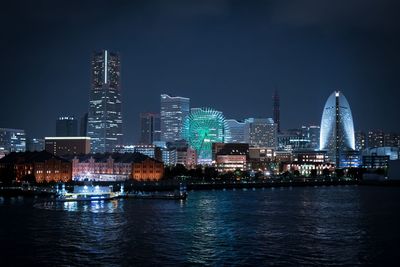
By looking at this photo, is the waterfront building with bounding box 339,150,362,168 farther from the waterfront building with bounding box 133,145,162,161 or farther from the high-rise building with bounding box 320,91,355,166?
the waterfront building with bounding box 133,145,162,161

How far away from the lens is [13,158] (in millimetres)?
83000

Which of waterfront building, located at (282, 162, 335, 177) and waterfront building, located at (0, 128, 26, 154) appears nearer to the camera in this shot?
waterfront building, located at (282, 162, 335, 177)

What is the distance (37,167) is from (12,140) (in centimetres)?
10809

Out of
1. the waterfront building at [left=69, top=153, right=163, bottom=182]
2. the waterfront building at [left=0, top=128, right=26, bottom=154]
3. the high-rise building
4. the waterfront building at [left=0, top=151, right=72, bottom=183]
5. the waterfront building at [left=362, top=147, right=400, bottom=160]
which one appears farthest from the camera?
the waterfront building at [left=0, top=128, right=26, bottom=154]

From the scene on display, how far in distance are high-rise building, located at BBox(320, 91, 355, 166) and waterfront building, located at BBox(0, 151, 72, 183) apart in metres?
103

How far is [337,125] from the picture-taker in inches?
6560

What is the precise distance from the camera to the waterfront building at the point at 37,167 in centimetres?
7919

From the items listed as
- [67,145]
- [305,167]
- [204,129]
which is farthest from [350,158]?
[67,145]

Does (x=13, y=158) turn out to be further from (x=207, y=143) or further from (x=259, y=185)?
(x=207, y=143)

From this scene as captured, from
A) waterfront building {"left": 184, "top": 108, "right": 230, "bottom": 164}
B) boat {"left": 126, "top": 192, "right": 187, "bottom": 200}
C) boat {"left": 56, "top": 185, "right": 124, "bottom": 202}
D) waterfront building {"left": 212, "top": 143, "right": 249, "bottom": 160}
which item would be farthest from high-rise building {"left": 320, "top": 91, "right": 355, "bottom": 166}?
boat {"left": 56, "top": 185, "right": 124, "bottom": 202}

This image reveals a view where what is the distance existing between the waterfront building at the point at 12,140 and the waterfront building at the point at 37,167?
314 ft

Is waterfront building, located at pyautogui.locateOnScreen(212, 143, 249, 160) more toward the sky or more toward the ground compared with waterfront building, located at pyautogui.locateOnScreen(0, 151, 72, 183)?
more toward the sky

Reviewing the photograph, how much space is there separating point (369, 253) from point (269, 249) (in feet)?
15.8

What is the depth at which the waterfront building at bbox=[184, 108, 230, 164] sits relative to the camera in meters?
178
